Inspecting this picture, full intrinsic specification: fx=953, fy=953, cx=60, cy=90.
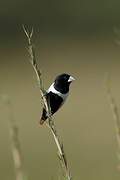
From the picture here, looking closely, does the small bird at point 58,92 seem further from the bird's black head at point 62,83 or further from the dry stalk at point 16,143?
the dry stalk at point 16,143

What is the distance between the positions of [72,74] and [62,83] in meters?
11.5

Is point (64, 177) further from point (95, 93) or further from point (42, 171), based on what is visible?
point (95, 93)

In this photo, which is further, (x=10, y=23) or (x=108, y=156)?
(x=10, y=23)

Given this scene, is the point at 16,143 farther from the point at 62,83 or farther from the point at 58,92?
the point at 62,83

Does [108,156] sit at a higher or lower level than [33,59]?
lower

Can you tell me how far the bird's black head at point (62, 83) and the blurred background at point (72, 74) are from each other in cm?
274

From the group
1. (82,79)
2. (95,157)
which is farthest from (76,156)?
(82,79)

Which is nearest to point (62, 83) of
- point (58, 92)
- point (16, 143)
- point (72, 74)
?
point (58, 92)

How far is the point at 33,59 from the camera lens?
2.52 m

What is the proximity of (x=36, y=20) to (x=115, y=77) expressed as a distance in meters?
5.98

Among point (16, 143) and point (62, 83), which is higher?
point (16, 143)

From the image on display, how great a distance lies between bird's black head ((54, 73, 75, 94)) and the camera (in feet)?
12.7

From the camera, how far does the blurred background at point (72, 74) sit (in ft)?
34.1

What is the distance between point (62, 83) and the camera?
3.92m
